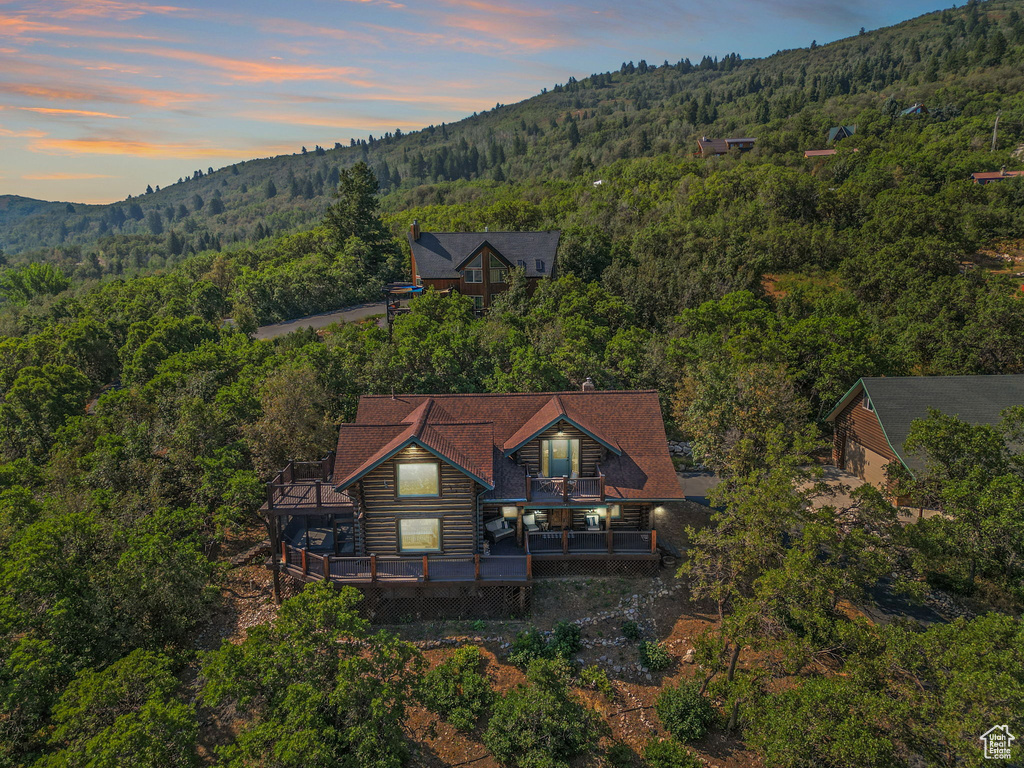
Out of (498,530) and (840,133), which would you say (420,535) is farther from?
(840,133)

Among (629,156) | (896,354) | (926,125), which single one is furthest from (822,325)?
(629,156)

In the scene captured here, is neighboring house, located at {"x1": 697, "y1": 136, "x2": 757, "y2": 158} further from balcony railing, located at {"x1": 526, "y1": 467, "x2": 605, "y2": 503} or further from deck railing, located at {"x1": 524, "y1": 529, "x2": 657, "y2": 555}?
deck railing, located at {"x1": 524, "y1": 529, "x2": 657, "y2": 555}

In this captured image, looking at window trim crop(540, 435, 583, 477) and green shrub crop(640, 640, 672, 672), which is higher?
window trim crop(540, 435, 583, 477)

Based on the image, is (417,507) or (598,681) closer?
(598,681)

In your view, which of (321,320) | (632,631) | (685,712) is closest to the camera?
(685,712)

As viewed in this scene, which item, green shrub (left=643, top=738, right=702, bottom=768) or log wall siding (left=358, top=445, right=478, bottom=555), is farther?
log wall siding (left=358, top=445, right=478, bottom=555)

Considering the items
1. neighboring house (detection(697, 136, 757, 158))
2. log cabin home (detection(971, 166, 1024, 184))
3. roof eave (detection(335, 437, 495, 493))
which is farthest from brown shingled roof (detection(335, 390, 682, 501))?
neighboring house (detection(697, 136, 757, 158))

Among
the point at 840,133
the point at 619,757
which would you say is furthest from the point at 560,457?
the point at 840,133
